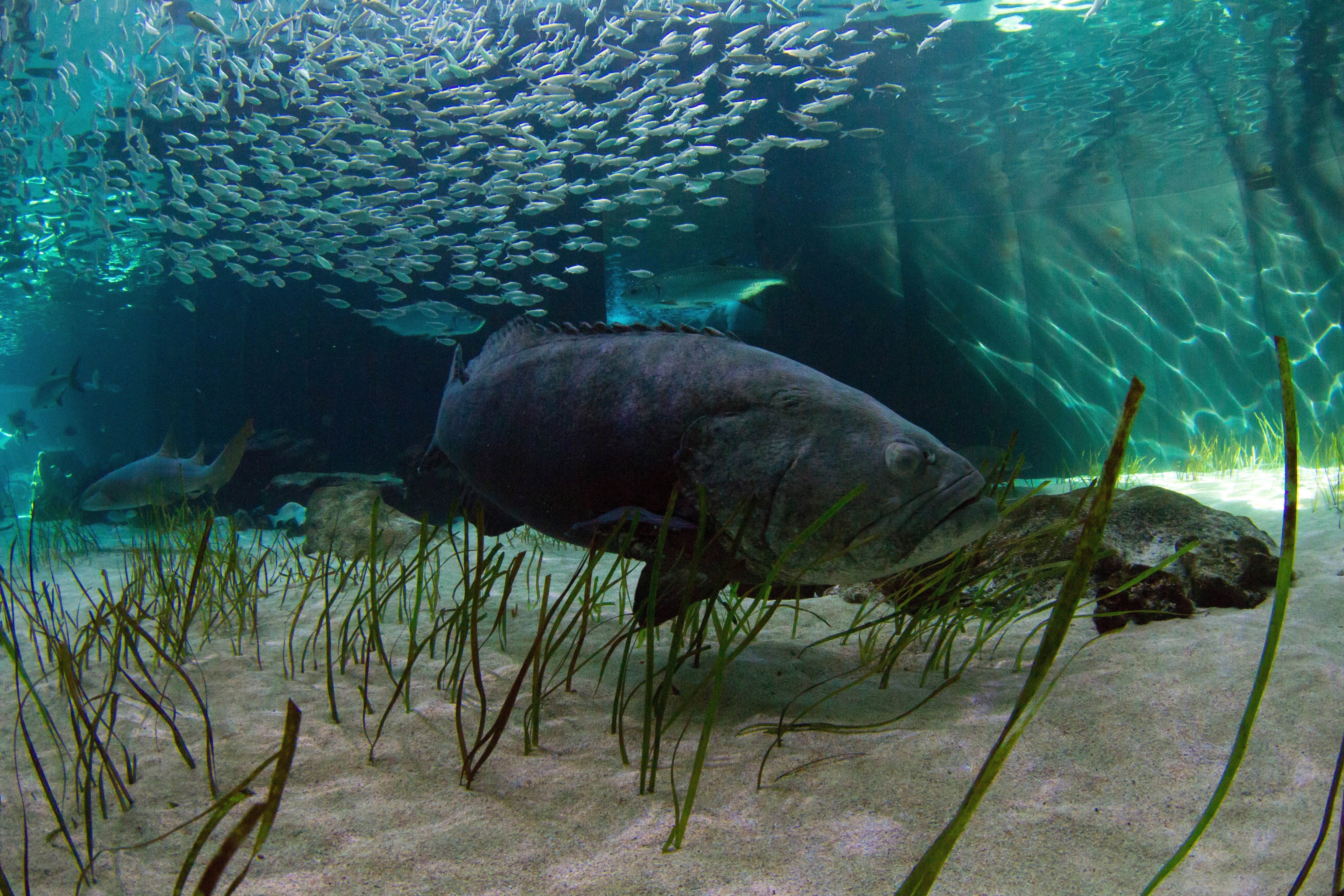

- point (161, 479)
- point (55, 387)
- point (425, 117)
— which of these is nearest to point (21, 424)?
point (55, 387)

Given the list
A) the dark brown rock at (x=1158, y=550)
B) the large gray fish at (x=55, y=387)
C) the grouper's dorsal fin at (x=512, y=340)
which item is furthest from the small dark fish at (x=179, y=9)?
the dark brown rock at (x=1158, y=550)

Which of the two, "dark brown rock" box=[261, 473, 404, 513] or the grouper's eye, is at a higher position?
the grouper's eye

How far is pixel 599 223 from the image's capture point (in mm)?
12008

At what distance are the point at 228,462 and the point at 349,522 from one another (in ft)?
5.02

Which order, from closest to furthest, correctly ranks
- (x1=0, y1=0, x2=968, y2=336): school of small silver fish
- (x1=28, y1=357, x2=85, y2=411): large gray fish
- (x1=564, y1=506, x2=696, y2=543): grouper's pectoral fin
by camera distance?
1. (x1=564, y1=506, x2=696, y2=543): grouper's pectoral fin
2. (x1=0, y1=0, x2=968, y2=336): school of small silver fish
3. (x1=28, y1=357, x2=85, y2=411): large gray fish

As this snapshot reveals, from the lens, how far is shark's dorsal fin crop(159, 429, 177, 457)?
6.73 meters

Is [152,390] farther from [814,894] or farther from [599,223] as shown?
[814,894]

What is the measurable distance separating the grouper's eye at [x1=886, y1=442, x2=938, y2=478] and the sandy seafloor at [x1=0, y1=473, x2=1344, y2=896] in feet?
2.54

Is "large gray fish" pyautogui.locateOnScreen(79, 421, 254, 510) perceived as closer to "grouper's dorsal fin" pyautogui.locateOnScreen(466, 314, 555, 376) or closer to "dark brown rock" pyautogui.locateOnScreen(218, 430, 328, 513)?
"grouper's dorsal fin" pyautogui.locateOnScreen(466, 314, 555, 376)

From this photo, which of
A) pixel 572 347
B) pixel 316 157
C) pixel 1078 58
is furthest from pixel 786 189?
pixel 572 347

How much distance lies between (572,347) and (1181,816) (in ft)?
7.40

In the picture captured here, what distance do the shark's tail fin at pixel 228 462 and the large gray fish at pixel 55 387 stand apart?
9.48 m

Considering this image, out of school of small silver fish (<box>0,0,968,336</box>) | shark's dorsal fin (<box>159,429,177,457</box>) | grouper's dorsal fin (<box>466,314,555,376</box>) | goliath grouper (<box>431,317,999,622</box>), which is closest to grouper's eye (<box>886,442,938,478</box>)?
goliath grouper (<box>431,317,999,622</box>)

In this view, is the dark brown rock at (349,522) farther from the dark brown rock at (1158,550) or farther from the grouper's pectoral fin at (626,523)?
the dark brown rock at (1158,550)
